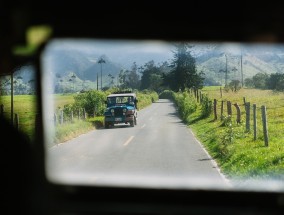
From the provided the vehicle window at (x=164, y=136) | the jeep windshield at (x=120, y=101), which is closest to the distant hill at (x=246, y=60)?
the vehicle window at (x=164, y=136)

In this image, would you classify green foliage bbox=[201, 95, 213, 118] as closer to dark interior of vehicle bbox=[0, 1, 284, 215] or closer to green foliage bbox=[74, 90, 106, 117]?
green foliage bbox=[74, 90, 106, 117]

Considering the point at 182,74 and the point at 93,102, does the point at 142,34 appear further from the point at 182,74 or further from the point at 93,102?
the point at 93,102

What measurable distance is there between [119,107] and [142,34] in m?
24.7

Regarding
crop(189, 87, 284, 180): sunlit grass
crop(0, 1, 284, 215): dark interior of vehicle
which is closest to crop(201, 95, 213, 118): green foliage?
crop(189, 87, 284, 180): sunlit grass

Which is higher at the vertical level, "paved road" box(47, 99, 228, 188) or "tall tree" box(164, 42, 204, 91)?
"tall tree" box(164, 42, 204, 91)

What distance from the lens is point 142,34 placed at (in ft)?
11.2

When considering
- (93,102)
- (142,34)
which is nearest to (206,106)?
(93,102)

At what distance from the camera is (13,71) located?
350 cm

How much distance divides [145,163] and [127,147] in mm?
4775

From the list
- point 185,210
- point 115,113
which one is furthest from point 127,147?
point 185,210

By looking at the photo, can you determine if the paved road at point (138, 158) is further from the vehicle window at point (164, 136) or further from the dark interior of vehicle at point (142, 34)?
the dark interior of vehicle at point (142, 34)

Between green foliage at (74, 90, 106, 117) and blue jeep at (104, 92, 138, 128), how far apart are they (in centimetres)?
123

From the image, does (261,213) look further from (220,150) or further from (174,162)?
(220,150)

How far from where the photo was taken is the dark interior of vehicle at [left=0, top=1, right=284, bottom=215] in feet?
10.4
